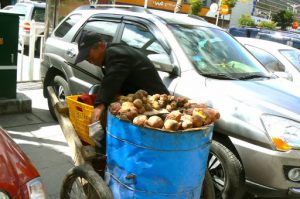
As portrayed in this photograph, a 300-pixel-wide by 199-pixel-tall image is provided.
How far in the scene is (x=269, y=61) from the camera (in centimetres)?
701

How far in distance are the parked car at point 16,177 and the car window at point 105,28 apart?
8.34 ft

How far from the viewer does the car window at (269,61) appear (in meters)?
6.90

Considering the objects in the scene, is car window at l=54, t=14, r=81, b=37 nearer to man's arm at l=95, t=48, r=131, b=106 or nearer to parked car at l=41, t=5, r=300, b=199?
parked car at l=41, t=5, r=300, b=199

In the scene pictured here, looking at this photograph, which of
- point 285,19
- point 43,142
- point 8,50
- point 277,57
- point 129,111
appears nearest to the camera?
point 129,111

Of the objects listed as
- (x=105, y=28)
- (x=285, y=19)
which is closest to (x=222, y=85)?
(x=105, y=28)

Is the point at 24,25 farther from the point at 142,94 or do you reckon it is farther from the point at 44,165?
the point at 142,94

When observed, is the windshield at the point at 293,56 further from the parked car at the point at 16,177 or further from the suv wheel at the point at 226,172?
the parked car at the point at 16,177

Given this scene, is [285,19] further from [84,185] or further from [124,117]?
[124,117]

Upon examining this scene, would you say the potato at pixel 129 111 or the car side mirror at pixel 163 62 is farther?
the car side mirror at pixel 163 62

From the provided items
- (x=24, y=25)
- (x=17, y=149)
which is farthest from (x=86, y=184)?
(x=24, y=25)

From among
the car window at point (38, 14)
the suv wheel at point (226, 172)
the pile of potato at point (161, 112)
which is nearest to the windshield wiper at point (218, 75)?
the suv wheel at point (226, 172)

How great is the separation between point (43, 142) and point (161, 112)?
109 inches

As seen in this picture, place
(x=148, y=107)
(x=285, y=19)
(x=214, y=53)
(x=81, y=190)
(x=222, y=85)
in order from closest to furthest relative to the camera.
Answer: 1. (x=148, y=107)
2. (x=81, y=190)
3. (x=222, y=85)
4. (x=214, y=53)
5. (x=285, y=19)

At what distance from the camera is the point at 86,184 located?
2963 millimetres
